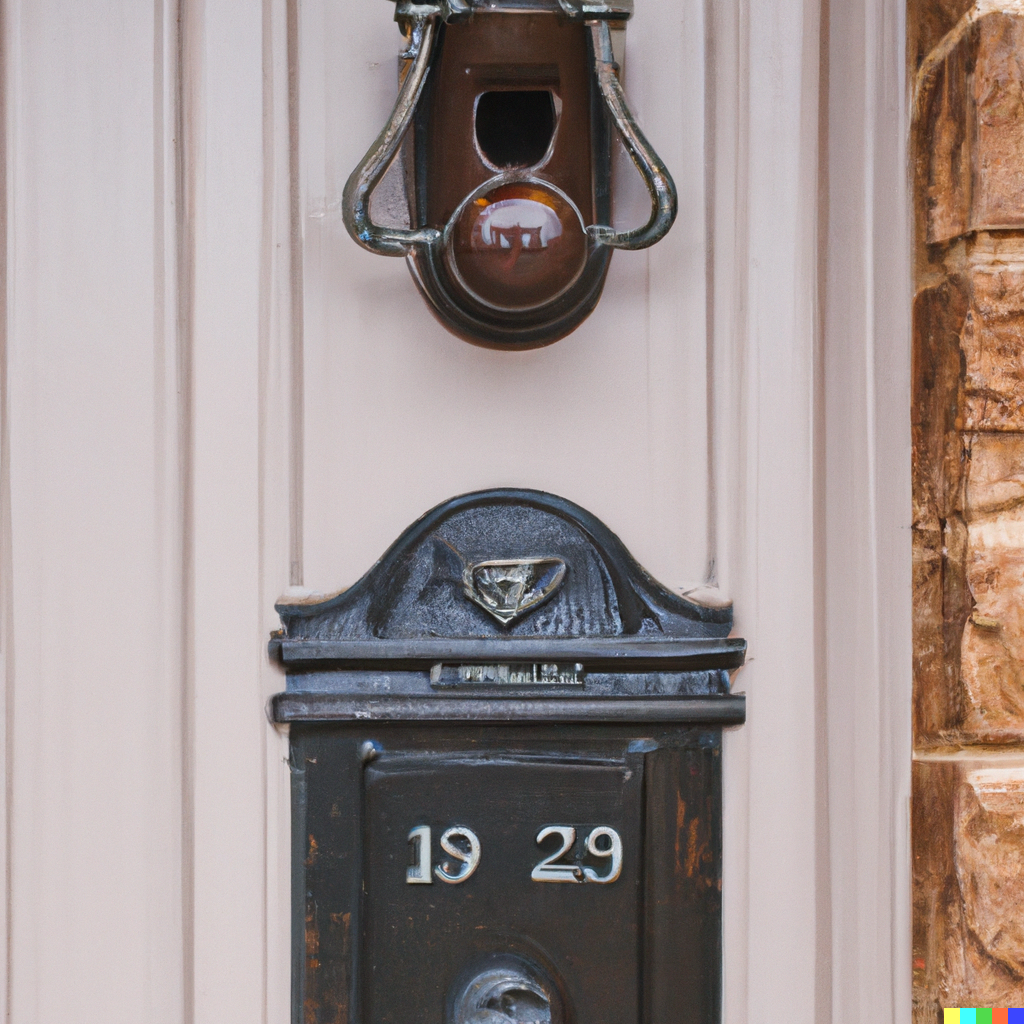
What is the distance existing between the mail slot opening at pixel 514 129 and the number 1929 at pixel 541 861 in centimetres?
48

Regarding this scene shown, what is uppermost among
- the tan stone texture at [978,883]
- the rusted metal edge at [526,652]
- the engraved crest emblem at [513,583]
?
the engraved crest emblem at [513,583]

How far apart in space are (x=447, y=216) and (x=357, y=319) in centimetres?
10

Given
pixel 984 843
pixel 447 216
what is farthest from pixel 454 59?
pixel 984 843

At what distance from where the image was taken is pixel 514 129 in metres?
0.62

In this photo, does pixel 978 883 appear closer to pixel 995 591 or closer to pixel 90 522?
pixel 995 591

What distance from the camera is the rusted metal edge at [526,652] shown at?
24.1 inches

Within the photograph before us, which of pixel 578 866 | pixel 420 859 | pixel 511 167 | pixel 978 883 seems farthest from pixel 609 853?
pixel 511 167

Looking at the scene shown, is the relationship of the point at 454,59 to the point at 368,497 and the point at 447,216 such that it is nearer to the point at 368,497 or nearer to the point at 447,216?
the point at 447,216

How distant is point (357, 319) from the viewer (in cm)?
65

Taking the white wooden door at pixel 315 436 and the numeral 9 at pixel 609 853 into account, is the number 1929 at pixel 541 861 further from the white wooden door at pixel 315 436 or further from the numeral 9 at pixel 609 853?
the white wooden door at pixel 315 436

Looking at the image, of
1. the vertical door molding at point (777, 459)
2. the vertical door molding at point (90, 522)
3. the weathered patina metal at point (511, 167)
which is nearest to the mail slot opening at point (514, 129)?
the weathered patina metal at point (511, 167)

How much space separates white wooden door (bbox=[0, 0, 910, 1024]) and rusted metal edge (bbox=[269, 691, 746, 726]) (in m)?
0.05

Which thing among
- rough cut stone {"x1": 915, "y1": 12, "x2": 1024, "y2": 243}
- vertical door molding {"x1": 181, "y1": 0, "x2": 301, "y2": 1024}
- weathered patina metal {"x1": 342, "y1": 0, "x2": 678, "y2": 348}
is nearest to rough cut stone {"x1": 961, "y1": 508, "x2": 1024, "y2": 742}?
rough cut stone {"x1": 915, "y1": 12, "x2": 1024, "y2": 243}

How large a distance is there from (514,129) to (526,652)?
0.38 m
